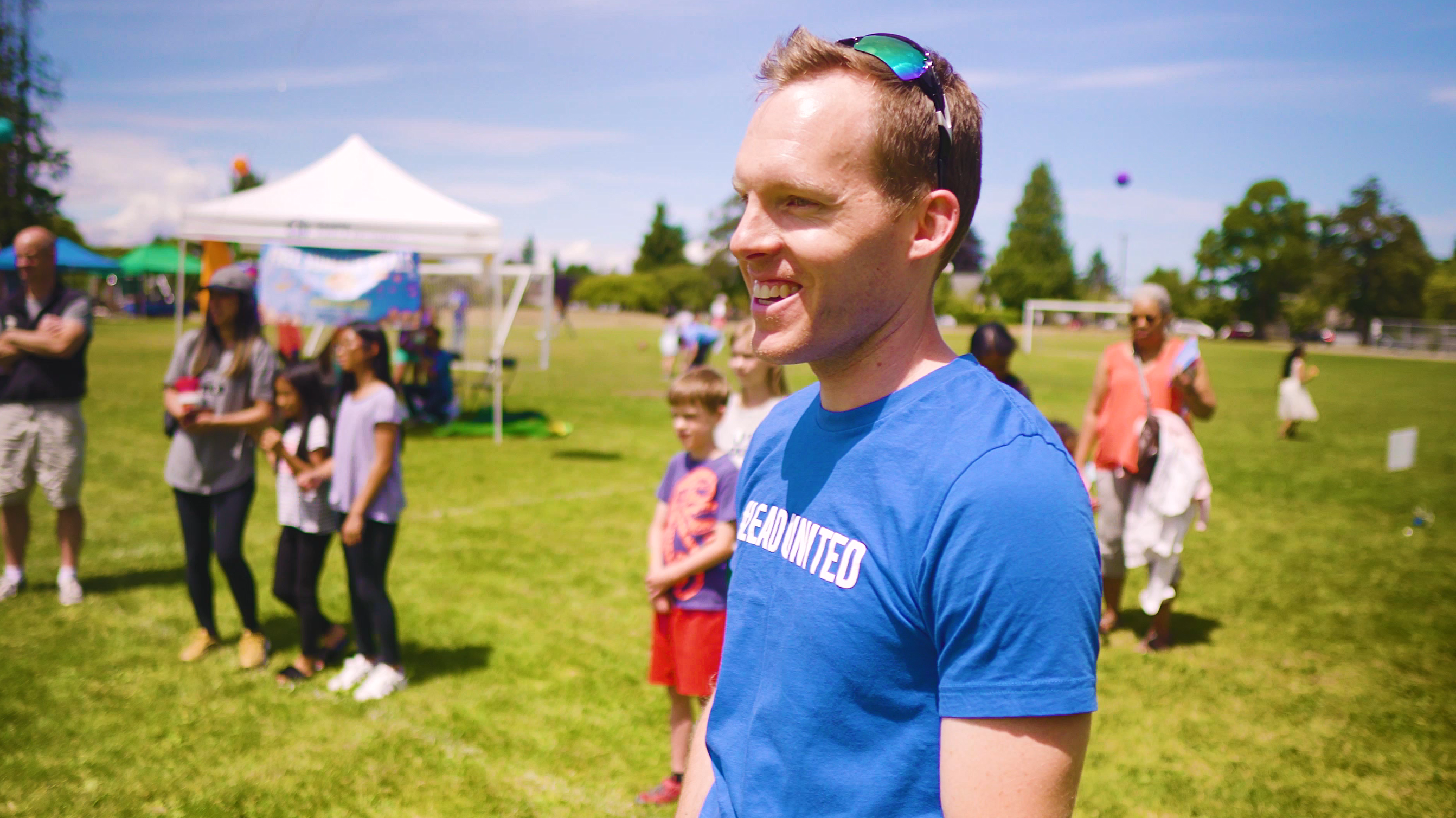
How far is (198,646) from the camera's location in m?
5.32

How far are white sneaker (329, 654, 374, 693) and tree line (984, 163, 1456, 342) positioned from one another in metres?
79.4

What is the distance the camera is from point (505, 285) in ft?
61.3

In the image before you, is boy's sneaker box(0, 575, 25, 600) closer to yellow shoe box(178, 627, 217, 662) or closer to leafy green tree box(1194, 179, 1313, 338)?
yellow shoe box(178, 627, 217, 662)

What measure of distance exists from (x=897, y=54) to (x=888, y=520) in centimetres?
62

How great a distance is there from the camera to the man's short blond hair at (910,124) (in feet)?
3.88

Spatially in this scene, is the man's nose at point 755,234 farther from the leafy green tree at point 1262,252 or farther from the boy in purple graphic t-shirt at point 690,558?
the leafy green tree at point 1262,252

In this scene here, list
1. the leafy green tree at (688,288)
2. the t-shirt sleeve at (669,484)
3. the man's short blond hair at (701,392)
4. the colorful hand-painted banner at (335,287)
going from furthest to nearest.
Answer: the leafy green tree at (688,288), the colorful hand-painted banner at (335,287), the t-shirt sleeve at (669,484), the man's short blond hair at (701,392)

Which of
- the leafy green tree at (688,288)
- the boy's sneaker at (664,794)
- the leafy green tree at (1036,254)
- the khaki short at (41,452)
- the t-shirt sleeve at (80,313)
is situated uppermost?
the leafy green tree at (1036,254)

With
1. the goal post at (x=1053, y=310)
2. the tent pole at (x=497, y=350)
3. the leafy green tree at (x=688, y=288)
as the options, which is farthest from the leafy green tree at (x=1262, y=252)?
the tent pole at (x=497, y=350)

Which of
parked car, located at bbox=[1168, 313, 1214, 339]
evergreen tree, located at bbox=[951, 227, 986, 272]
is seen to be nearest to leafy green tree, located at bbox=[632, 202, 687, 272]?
evergreen tree, located at bbox=[951, 227, 986, 272]

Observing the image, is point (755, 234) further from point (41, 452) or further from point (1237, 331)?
point (1237, 331)

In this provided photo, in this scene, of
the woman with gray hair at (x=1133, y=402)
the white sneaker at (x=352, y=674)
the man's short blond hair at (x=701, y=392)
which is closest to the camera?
the man's short blond hair at (x=701, y=392)

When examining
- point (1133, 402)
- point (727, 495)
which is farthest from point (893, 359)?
point (1133, 402)

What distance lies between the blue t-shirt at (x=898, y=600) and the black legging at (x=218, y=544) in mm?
4628
